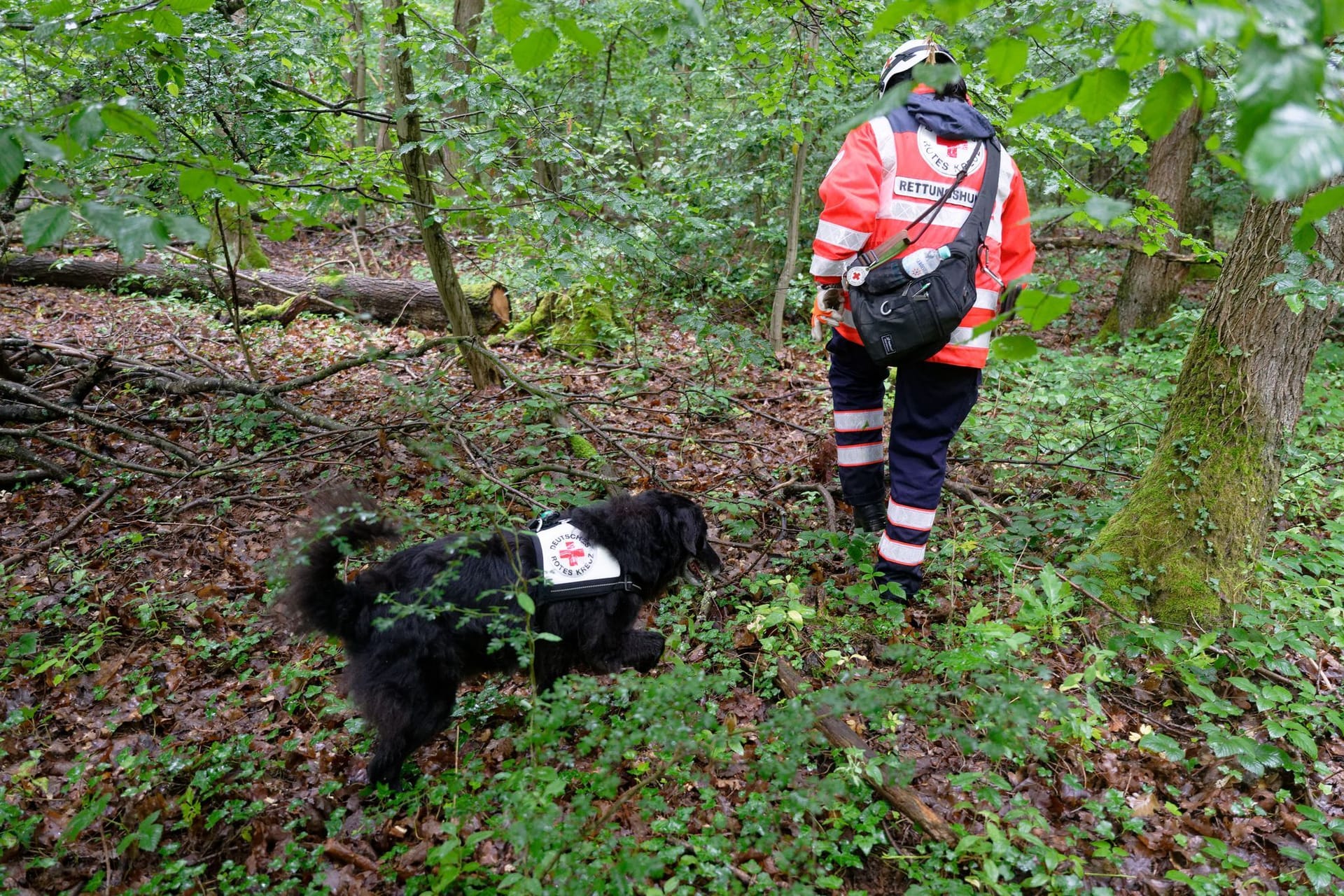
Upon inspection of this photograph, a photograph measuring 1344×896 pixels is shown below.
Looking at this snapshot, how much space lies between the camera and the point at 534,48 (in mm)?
1819

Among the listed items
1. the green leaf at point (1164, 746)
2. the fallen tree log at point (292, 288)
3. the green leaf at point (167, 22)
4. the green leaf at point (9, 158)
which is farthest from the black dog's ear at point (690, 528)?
the fallen tree log at point (292, 288)

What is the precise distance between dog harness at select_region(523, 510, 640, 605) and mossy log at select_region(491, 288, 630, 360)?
15.8 feet

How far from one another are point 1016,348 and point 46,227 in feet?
7.46

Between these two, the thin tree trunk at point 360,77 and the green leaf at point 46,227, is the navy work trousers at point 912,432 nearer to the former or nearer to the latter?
the green leaf at point 46,227

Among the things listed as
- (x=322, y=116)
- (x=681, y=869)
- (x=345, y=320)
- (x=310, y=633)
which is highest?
(x=322, y=116)

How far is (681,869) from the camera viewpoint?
2.29 metres

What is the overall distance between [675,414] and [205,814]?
4.07 metres

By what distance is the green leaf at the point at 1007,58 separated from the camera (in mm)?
1527

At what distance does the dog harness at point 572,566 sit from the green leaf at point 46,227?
6.20ft

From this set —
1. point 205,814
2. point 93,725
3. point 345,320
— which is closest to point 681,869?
point 205,814

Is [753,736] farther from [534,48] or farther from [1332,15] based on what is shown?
[1332,15]

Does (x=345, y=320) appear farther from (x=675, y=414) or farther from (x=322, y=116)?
(x=675, y=414)

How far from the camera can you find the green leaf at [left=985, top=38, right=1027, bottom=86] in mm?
1527

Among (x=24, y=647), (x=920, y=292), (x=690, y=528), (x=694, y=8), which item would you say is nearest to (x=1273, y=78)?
(x=694, y=8)
